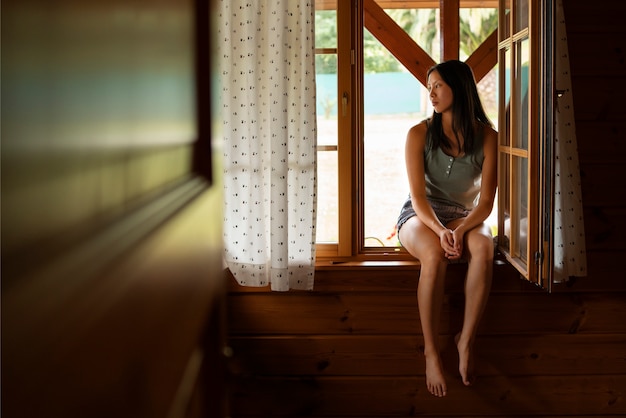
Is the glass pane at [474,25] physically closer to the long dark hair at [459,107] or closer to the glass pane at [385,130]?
the glass pane at [385,130]

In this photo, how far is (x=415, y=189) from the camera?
3.11 metres

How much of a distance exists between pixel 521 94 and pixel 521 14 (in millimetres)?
280

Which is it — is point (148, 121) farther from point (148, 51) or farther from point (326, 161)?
point (326, 161)

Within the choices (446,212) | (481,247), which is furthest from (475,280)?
(446,212)

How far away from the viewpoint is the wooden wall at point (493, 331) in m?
3.20

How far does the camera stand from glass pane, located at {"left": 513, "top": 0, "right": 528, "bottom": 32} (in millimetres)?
2801

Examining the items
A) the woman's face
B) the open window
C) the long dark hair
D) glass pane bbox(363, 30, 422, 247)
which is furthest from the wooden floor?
glass pane bbox(363, 30, 422, 247)

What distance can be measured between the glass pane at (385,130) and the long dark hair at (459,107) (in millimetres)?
3115

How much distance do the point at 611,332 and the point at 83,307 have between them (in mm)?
3263

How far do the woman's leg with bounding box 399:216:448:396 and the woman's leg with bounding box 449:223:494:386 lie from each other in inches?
3.9

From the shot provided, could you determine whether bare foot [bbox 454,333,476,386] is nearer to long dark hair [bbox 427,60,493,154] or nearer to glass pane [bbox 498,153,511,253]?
glass pane [bbox 498,153,511,253]

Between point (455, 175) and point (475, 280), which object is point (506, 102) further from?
point (475, 280)

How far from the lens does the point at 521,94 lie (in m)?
2.91

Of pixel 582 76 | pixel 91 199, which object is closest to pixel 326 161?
pixel 582 76
